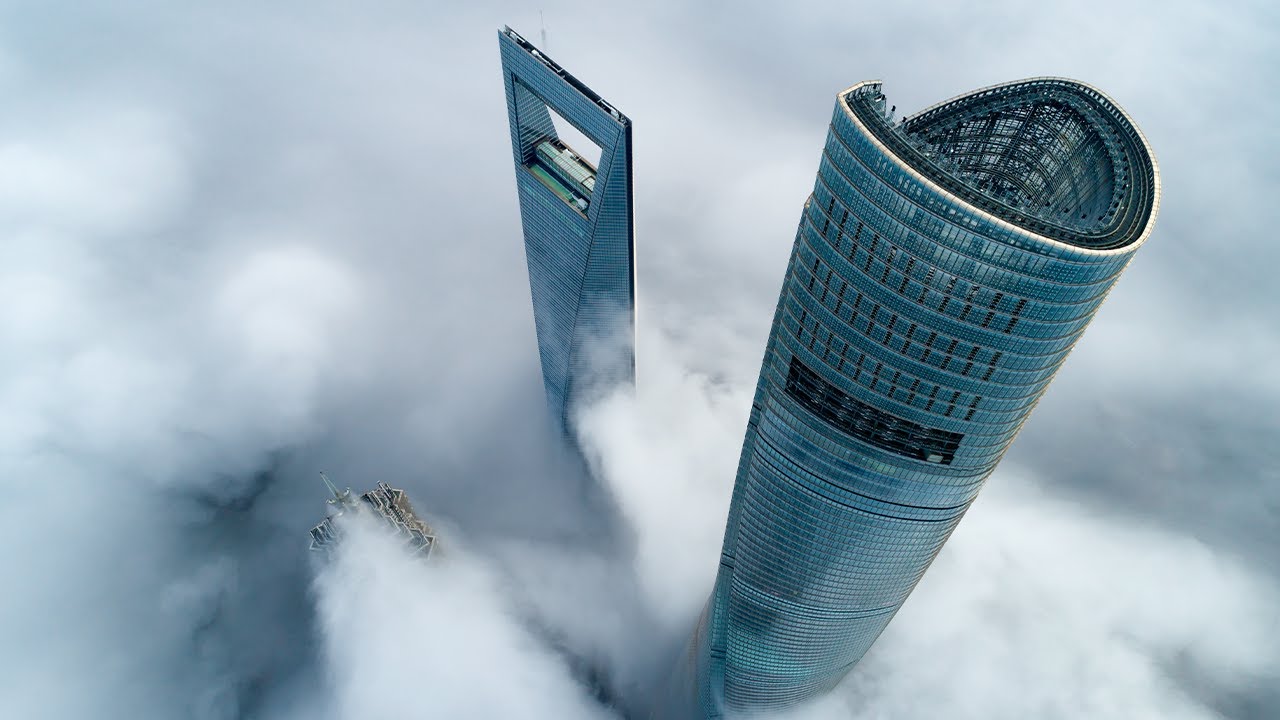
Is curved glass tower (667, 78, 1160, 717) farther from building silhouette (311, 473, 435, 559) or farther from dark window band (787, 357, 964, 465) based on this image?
building silhouette (311, 473, 435, 559)

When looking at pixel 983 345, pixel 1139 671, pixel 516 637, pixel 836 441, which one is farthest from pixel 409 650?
pixel 1139 671

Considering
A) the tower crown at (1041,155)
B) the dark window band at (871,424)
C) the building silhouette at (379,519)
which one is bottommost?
the building silhouette at (379,519)

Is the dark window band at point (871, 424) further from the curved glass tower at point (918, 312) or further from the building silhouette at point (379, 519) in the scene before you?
the building silhouette at point (379, 519)

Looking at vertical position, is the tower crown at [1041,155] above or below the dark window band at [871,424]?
above

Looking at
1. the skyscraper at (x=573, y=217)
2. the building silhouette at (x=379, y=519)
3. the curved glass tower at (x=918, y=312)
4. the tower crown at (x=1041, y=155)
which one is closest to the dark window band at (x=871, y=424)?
the curved glass tower at (x=918, y=312)

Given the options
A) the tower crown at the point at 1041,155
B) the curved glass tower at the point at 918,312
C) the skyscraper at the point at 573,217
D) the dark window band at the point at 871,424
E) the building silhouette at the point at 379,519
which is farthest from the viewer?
the building silhouette at the point at 379,519

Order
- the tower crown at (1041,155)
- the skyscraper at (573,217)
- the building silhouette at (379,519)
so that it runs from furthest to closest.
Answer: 1. the building silhouette at (379,519)
2. the skyscraper at (573,217)
3. the tower crown at (1041,155)

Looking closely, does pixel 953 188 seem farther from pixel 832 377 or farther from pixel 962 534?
pixel 962 534
